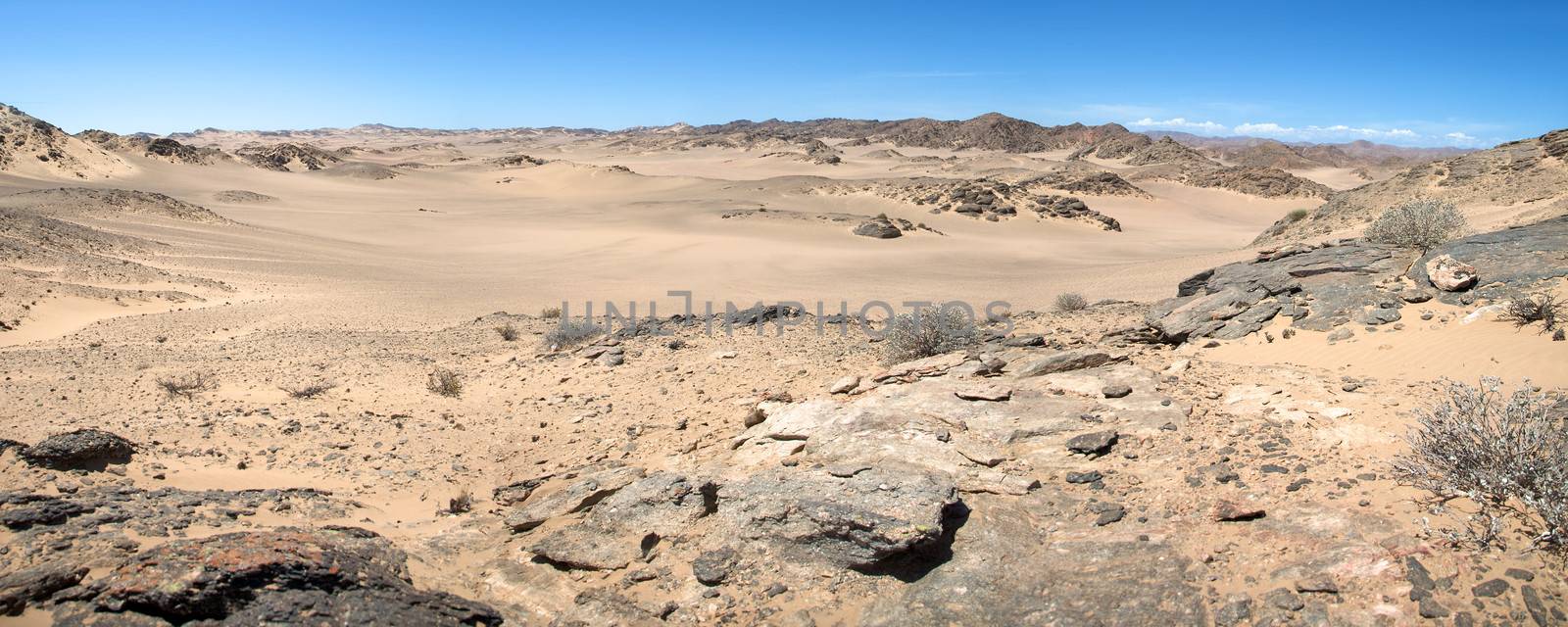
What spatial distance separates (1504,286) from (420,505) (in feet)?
30.8

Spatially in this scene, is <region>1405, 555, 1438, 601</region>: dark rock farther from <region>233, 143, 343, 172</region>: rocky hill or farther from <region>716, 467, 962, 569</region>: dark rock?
<region>233, 143, 343, 172</region>: rocky hill

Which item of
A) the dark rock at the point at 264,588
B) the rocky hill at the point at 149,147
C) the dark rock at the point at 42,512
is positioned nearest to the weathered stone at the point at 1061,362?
the dark rock at the point at 264,588

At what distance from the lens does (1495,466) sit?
3.65m

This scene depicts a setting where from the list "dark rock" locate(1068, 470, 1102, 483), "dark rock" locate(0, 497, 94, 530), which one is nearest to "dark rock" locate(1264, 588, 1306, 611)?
"dark rock" locate(1068, 470, 1102, 483)

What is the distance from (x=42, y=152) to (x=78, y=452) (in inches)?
1844

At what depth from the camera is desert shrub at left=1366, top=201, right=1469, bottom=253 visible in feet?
31.2

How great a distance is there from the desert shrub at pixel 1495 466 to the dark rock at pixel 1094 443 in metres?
1.55

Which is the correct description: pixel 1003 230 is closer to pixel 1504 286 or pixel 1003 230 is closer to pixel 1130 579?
pixel 1504 286

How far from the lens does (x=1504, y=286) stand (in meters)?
7.15

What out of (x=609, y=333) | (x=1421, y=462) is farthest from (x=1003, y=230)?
(x=1421, y=462)

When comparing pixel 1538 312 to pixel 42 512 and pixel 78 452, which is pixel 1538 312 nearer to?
pixel 42 512

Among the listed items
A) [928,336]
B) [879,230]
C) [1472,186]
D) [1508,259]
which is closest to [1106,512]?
[928,336]

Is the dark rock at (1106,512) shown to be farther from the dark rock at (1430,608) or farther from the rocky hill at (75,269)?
the rocky hill at (75,269)

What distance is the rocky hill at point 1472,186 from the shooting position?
17.8m
